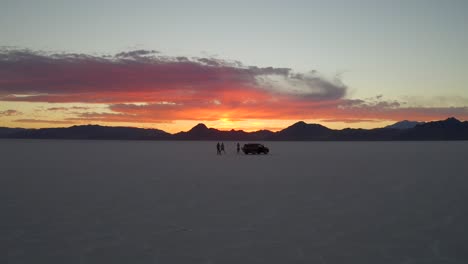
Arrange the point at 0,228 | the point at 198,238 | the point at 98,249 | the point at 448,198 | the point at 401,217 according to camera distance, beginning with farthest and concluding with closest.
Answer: the point at 448,198 → the point at 401,217 → the point at 0,228 → the point at 198,238 → the point at 98,249

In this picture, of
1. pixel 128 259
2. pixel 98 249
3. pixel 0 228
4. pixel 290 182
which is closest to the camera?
pixel 128 259

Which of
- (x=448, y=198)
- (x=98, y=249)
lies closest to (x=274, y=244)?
(x=98, y=249)

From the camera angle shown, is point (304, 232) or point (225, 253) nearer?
point (225, 253)

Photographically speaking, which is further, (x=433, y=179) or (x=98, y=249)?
(x=433, y=179)

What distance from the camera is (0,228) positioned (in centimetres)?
1275

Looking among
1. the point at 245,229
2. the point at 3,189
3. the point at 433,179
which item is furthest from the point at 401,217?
the point at 3,189

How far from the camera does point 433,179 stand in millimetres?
27016

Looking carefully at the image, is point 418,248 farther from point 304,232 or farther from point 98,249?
point 98,249

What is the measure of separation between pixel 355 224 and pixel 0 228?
32.1ft

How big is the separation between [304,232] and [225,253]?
2904mm

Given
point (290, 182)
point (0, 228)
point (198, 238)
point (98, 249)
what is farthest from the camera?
→ point (290, 182)

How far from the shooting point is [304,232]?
1239cm

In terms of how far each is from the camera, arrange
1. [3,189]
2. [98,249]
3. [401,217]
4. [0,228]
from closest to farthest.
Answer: [98,249] < [0,228] < [401,217] < [3,189]

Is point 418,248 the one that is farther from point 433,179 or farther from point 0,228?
point 433,179
